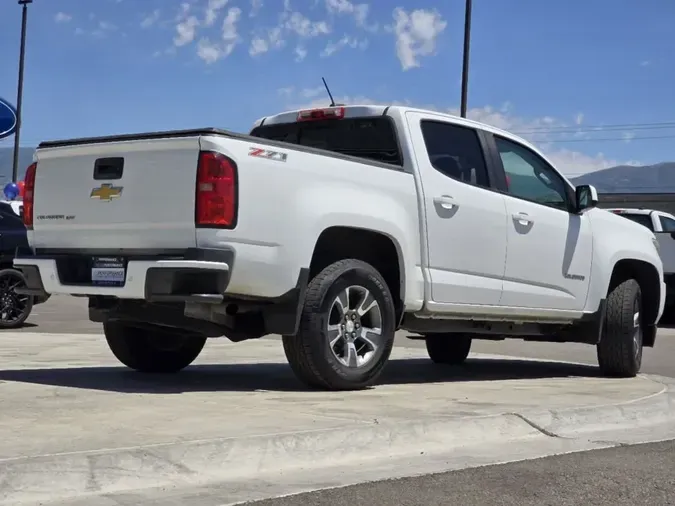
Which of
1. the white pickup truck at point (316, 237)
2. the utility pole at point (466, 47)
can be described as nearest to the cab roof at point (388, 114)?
the white pickup truck at point (316, 237)

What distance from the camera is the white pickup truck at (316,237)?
6223 millimetres

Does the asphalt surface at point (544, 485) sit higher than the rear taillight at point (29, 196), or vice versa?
the rear taillight at point (29, 196)

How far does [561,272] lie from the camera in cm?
870

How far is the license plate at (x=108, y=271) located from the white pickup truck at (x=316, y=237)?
1cm

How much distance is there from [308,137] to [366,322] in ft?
5.91

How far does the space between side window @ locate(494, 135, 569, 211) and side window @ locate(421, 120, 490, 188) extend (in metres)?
0.32

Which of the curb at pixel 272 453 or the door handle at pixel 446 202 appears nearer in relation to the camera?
the curb at pixel 272 453

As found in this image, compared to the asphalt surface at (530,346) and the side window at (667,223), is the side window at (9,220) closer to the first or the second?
the asphalt surface at (530,346)

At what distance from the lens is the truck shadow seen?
7.04m

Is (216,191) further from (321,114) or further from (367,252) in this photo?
(321,114)

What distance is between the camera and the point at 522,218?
8.26 m

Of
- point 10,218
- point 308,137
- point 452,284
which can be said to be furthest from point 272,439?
point 10,218

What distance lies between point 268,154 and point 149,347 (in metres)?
2.31

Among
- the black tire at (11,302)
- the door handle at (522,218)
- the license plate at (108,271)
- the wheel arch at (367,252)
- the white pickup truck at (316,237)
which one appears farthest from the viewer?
the black tire at (11,302)
